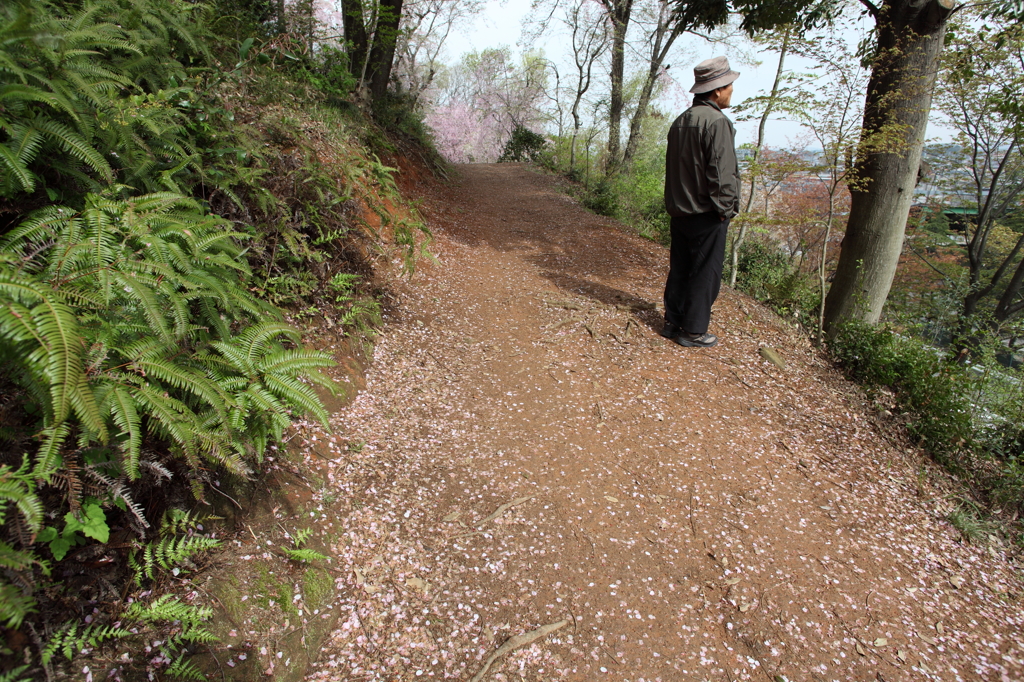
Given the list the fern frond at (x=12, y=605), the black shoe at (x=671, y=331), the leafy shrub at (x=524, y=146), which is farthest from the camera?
the leafy shrub at (x=524, y=146)

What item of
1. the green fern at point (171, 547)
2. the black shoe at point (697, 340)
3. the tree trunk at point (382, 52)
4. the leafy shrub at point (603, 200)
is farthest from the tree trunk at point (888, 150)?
the tree trunk at point (382, 52)

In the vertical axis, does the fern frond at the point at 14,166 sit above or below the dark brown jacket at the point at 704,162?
below

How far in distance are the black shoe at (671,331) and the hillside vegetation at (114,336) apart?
140 inches

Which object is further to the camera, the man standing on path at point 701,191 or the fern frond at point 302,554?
the man standing on path at point 701,191

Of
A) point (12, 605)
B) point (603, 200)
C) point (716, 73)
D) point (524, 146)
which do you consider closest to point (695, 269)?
point (716, 73)

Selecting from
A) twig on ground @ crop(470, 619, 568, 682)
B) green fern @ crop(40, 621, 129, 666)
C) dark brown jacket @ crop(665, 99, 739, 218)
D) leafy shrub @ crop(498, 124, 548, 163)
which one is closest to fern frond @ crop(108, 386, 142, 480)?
green fern @ crop(40, 621, 129, 666)

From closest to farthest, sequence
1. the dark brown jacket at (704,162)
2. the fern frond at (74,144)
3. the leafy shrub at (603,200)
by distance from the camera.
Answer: the fern frond at (74,144), the dark brown jacket at (704,162), the leafy shrub at (603,200)

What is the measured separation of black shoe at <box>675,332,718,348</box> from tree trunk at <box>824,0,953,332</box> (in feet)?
7.37

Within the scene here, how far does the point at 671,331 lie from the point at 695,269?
0.71 metres

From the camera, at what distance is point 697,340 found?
4.84 metres

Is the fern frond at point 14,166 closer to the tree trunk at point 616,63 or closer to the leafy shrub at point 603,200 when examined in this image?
the leafy shrub at point 603,200

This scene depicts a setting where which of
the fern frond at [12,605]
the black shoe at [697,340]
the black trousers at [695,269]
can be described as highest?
the black trousers at [695,269]

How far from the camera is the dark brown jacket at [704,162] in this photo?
4.23 metres

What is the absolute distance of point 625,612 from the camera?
243cm
